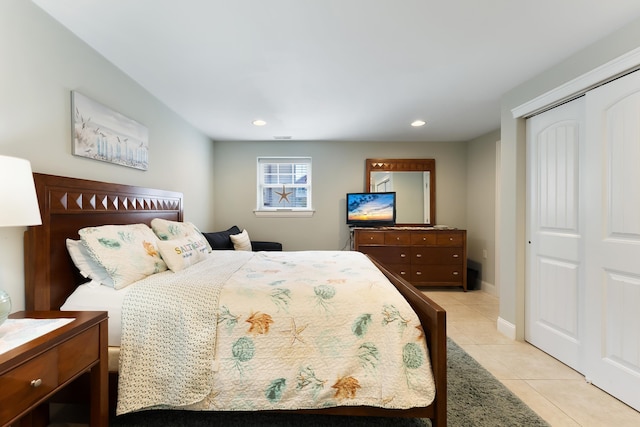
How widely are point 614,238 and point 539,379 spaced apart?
3.46ft

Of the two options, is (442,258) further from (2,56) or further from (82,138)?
(2,56)

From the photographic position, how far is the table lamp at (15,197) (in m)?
0.98

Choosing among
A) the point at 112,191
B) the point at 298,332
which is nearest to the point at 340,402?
the point at 298,332

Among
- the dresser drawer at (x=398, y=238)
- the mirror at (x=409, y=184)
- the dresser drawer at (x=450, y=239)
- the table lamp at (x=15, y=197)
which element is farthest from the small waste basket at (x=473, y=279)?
the table lamp at (x=15, y=197)

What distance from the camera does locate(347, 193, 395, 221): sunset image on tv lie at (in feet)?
14.2

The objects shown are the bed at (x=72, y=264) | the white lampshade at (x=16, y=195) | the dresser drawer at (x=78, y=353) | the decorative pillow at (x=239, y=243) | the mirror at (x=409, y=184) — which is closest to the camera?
the white lampshade at (x=16, y=195)

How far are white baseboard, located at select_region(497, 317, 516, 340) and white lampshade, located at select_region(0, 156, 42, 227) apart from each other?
3.33 metres

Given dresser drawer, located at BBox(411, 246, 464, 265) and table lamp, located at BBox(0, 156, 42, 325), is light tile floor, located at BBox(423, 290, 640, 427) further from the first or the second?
table lamp, located at BBox(0, 156, 42, 325)

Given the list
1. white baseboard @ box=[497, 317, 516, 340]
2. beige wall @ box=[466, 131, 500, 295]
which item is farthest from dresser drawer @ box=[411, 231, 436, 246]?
white baseboard @ box=[497, 317, 516, 340]

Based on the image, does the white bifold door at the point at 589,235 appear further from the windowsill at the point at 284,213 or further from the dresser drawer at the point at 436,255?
the windowsill at the point at 284,213

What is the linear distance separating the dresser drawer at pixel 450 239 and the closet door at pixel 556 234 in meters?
1.53

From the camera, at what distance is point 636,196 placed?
1640 mm

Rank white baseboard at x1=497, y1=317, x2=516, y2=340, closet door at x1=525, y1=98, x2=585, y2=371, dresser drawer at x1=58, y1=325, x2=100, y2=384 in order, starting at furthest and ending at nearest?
white baseboard at x1=497, y1=317, x2=516, y2=340 < closet door at x1=525, y1=98, x2=585, y2=371 < dresser drawer at x1=58, y1=325, x2=100, y2=384

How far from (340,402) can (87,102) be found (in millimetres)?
2368
